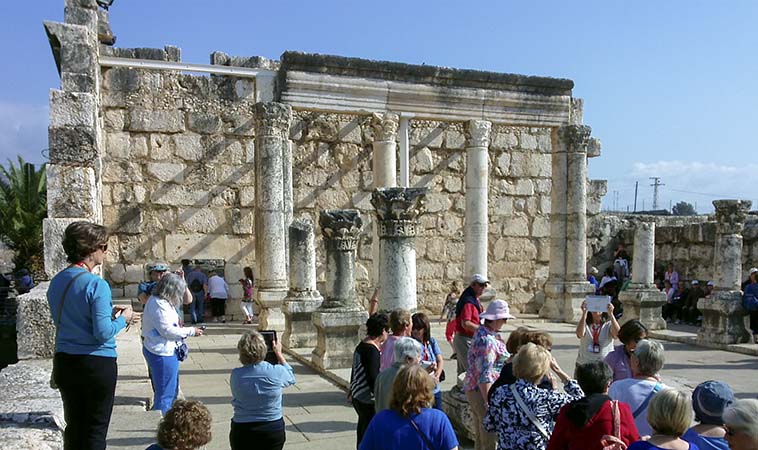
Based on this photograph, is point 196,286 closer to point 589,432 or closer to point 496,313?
point 496,313

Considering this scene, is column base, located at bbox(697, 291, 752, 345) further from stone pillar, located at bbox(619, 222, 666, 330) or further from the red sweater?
the red sweater

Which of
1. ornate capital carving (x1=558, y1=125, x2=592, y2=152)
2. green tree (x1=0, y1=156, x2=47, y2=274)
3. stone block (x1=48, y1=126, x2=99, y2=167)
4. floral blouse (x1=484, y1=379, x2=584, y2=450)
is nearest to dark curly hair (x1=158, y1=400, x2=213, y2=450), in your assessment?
floral blouse (x1=484, y1=379, x2=584, y2=450)

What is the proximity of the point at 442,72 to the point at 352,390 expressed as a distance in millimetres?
10540

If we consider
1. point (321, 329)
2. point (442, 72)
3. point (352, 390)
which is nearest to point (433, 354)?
point (352, 390)

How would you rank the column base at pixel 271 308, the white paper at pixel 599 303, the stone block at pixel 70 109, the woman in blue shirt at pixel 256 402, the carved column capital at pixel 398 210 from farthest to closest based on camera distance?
the column base at pixel 271 308, the carved column capital at pixel 398 210, the stone block at pixel 70 109, the white paper at pixel 599 303, the woman in blue shirt at pixel 256 402

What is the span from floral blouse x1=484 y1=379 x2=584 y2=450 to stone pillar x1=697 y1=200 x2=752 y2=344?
376 inches

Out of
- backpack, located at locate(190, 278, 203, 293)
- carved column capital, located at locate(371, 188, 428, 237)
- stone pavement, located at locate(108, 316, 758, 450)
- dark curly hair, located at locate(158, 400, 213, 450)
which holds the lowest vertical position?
stone pavement, located at locate(108, 316, 758, 450)

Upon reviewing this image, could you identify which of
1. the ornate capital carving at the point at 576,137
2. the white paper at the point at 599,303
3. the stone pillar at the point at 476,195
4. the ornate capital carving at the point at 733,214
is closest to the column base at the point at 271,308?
the stone pillar at the point at 476,195

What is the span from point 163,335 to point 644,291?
10899mm

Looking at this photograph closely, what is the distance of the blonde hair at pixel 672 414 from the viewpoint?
312cm

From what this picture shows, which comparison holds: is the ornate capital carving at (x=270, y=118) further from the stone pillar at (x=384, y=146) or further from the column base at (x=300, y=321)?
the column base at (x=300, y=321)

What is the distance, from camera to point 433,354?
18.2 feet

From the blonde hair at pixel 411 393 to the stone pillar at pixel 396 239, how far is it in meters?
4.43

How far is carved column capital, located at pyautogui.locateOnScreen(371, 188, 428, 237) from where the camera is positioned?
24.8 feet
